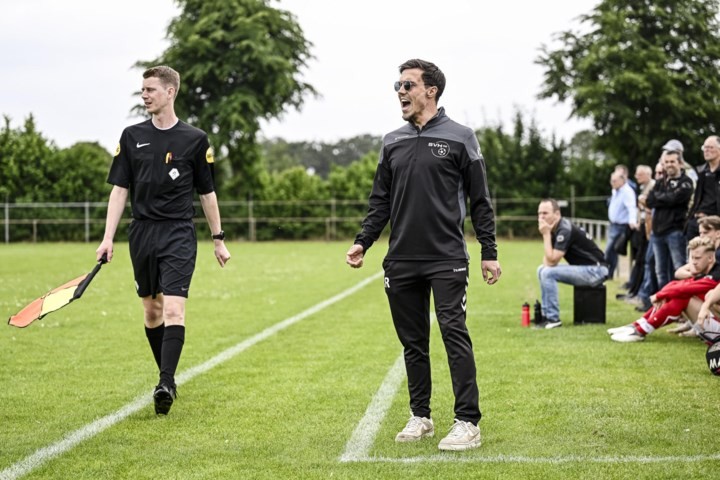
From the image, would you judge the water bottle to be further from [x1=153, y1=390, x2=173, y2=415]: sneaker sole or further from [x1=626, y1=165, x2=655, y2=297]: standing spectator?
[x1=153, y1=390, x2=173, y2=415]: sneaker sole

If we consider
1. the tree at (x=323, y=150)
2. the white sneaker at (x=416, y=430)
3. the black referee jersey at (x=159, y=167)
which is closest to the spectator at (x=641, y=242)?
the black referee jersey at (x=159, y=167)

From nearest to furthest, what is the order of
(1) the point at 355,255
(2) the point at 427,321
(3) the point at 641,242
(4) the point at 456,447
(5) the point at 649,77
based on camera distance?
(4) the point at 456,447
(1) the point at 355,255
(2) the point at 427,321
(3) the point at 641,242
(5) the point at 649,77

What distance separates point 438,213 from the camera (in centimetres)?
587

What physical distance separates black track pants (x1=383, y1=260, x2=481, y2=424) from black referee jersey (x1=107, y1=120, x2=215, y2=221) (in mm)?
1710

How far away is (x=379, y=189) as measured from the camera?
6152 millimetres

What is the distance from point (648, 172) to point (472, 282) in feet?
14.4

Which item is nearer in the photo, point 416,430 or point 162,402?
point 416,430

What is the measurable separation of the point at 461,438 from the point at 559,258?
6444mm

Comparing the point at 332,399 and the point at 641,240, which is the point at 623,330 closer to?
the point at 332,399

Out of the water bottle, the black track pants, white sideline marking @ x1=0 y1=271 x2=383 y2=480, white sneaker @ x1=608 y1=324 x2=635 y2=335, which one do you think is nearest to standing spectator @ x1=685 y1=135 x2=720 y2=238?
white sneaker @ x1=608 y1=324 x2=635 y2=335

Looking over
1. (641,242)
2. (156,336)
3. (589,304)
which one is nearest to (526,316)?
(589,304)

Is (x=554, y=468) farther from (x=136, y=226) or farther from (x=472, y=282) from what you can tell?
(x=472, y=282)

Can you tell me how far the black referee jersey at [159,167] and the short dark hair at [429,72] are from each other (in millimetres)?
1840

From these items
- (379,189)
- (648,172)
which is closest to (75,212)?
(648,172)
